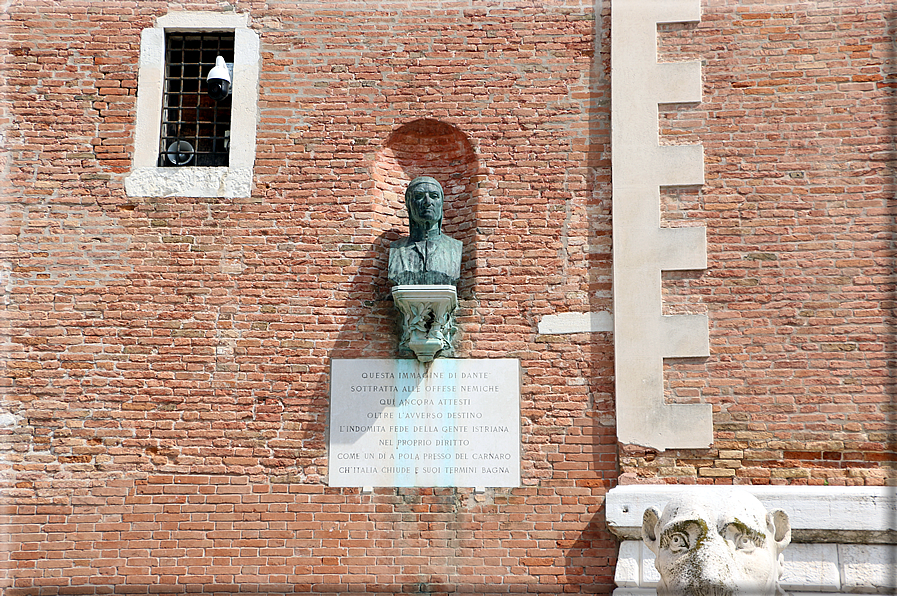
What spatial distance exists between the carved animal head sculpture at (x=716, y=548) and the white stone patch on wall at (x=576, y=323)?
2861mm

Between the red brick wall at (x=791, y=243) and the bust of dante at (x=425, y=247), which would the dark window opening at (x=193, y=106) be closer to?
the bust of dante at (x=425, y=247)

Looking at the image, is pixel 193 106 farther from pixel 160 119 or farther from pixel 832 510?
pixel 832 510

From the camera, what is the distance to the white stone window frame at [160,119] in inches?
310

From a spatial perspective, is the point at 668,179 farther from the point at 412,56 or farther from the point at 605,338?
the point at 412,56

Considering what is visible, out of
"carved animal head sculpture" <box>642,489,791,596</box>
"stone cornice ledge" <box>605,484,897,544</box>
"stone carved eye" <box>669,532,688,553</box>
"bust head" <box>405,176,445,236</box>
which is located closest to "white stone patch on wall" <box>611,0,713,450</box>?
"stone cornice ledge" <box>605,484,897,544</box>

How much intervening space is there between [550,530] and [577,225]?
222 centimetres

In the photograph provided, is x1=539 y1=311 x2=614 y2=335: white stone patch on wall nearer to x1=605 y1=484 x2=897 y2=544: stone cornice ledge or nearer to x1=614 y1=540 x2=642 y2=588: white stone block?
x1=605 y1=484 x2=897 y2=544: stone cornice ledge

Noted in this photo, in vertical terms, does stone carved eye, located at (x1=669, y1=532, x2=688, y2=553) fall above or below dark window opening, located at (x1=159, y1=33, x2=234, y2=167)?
below

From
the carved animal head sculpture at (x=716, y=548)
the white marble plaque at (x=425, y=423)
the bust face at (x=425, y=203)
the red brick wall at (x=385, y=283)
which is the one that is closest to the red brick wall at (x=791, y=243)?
the red brick wall at (x=385, y=283)

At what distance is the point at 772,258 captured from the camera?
7.43 meters

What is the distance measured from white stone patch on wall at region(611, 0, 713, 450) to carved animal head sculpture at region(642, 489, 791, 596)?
2.50m

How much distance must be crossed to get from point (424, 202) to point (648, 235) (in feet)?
5.39

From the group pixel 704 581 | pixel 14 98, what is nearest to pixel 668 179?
pixel 704 581

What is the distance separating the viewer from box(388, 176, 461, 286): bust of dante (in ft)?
24.6
